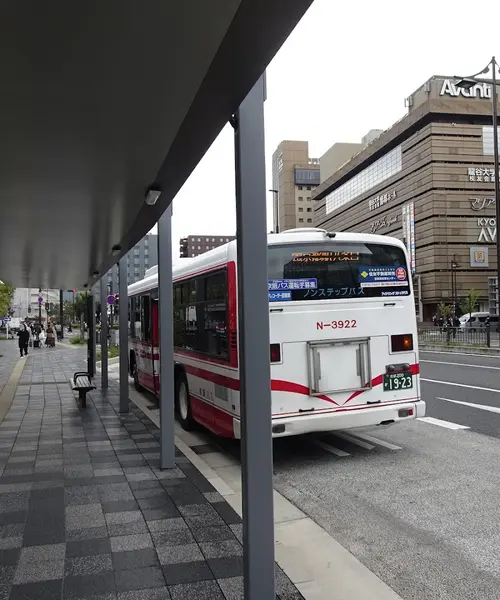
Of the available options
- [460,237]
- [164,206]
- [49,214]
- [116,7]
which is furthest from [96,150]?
[460,237]

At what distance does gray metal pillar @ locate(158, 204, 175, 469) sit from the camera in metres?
6.28

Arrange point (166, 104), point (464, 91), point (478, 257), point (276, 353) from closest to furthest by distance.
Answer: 1. point (166, 104)
2. point (276, 353)
3. point (464, 91)
4. point (478, 257)

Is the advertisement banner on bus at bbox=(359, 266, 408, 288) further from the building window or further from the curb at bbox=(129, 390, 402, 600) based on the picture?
the building window

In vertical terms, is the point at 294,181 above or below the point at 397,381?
above

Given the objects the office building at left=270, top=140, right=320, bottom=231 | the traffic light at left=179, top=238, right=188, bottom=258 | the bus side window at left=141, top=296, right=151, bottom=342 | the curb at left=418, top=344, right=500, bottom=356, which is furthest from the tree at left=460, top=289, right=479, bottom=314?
the office building at left=270, top=140, right=320, bottom=231

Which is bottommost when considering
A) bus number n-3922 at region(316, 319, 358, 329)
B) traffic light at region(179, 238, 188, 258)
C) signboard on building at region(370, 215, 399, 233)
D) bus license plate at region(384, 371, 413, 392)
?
bus license plate at region(384, 371, 413, 392)

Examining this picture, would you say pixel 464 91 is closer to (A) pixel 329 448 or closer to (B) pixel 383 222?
(B) pixel 383 222

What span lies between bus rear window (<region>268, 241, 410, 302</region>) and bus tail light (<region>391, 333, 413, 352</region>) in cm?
57

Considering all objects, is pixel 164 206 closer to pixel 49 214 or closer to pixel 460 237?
pixel 49 214

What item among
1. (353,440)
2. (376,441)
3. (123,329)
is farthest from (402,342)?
(123,329)

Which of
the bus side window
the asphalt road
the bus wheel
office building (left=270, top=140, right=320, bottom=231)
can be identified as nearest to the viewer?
the asphalt road

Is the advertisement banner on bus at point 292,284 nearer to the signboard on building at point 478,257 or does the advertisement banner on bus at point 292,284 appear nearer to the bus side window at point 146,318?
the bus side window at point 146,318

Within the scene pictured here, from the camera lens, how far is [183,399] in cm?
933

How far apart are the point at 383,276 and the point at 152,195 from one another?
352 centimetres
